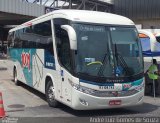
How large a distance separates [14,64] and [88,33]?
→ 9.13 m

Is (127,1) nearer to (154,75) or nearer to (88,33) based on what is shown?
(154,75)

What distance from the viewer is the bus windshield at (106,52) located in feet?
32.8

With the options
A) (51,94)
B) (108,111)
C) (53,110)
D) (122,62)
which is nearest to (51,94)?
(51,94)

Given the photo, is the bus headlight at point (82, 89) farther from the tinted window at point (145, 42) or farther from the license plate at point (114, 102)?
the tinted window at point (145, 42)

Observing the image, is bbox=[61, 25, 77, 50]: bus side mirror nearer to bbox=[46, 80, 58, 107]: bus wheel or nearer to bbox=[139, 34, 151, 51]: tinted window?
bbox=[46, 80, 58, 107]: bus wheel

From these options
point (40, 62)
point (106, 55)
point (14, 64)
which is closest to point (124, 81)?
point (106, 55)

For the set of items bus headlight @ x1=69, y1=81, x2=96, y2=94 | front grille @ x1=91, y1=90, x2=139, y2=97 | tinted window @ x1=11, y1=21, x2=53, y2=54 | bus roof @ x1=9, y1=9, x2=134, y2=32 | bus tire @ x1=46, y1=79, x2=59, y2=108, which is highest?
bus roof @ x1=9, y1=9, x2=134, y2=32

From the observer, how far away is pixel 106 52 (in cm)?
1026

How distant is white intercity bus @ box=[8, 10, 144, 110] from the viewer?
32.5 ft

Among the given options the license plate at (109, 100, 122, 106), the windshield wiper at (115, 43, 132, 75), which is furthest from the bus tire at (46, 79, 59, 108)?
the windshield wiper at (115, 43, 132, 75)

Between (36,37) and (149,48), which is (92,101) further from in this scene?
(149,48)

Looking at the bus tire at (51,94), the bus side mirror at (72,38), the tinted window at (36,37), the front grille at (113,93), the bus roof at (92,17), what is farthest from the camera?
the tinted window at (36,37)

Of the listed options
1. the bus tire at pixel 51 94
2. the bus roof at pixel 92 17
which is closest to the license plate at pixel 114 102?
the bus tire at pixel 51 94

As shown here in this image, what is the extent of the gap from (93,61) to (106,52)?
0.50m
